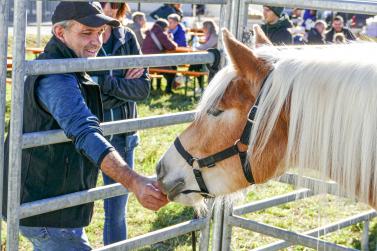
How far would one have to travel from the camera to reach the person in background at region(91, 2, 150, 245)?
12.8 ft

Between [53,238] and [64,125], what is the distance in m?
0.64

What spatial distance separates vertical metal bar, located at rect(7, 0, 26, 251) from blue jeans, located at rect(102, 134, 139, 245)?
1.54 meters

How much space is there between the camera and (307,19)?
2025 centimetres

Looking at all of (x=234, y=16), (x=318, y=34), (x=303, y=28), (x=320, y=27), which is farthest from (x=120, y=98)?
(x=303, y=28)

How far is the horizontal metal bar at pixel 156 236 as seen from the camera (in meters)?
3.07

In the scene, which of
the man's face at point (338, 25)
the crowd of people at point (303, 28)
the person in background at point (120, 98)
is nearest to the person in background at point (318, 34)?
the crowd of people at point (303, 28)

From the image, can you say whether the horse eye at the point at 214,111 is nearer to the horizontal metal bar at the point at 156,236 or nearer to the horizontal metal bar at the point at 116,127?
the horizontal metal bar at the point at 116,127

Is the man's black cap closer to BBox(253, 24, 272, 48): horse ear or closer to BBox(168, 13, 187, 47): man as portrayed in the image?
BBox(253, 24, 272, 48): horse ear

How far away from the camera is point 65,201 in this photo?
110 inches

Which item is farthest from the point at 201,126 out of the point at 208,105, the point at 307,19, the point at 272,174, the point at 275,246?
the point at 307,19

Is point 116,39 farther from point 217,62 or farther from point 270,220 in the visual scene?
point 270,220

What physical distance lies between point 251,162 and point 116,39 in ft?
5.94

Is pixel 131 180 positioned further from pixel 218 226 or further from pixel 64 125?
pixel 218 226

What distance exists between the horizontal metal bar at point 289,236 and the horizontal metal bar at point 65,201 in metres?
0.87
